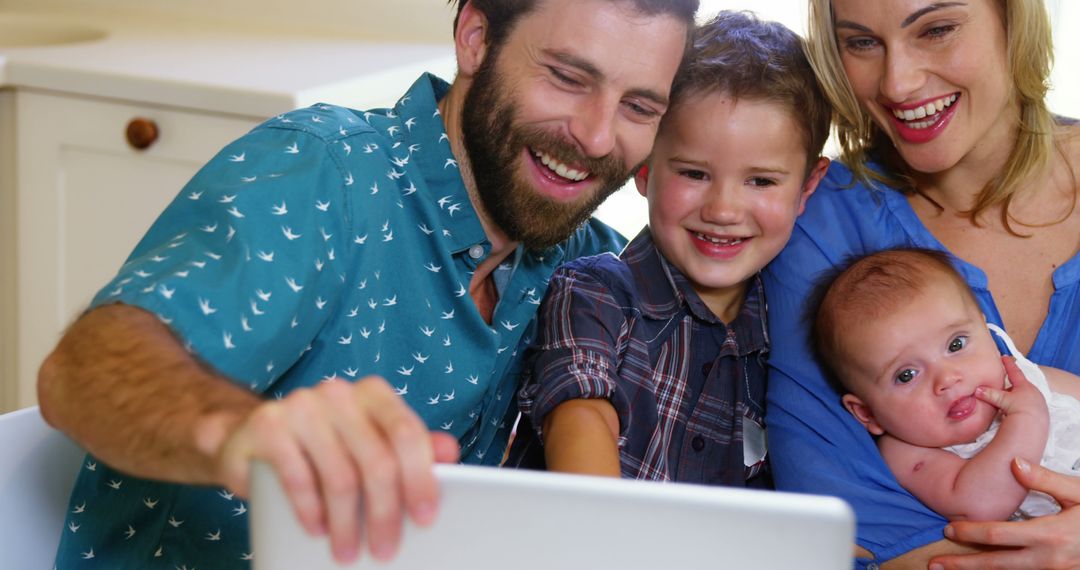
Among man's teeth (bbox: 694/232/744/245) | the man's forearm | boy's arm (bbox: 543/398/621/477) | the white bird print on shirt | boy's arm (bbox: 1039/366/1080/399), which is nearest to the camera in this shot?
the man's forearm

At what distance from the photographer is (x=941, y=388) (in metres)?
1.38

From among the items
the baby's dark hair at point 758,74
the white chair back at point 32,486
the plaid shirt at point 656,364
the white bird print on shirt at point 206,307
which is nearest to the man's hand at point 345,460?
the white bird print on shirt at point 206,307

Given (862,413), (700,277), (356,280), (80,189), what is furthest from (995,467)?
(80,189)

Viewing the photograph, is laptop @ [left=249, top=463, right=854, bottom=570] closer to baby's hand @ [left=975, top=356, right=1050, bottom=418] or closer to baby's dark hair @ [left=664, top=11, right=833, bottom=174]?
baby's hand @ [left=975, top=356, right=1050, bottom=418]

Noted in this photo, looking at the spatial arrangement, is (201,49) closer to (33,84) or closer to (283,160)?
(33,84)

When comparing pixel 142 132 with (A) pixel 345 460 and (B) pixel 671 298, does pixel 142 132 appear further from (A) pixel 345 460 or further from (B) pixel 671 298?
(A) pixel 345 460

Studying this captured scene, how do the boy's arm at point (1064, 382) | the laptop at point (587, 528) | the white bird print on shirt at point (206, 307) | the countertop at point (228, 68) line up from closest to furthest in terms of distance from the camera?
1. the laptop at point (587, 528)
2. the white bird print on shirt at point (206, 307)
3. the boy's arm at point (1064, 382)
4. the countertop at point (228, 68)

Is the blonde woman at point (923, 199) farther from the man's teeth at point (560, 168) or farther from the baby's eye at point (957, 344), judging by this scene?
the man's teeth at point (560, 168)

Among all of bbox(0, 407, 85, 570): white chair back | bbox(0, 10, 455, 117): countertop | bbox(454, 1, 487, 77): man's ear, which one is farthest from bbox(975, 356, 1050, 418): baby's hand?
bbox(0, 10, 455, 117): countertop

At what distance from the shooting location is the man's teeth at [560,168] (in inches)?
52.4

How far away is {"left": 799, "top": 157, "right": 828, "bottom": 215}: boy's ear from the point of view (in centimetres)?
154

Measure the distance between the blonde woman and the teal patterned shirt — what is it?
14.2 inches

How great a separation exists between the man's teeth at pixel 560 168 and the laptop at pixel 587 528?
30.0 inches

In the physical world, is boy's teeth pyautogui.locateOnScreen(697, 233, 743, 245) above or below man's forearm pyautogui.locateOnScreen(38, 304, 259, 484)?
below
